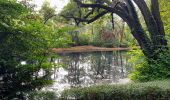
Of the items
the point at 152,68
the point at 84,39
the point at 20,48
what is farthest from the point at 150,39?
the point at 84,39

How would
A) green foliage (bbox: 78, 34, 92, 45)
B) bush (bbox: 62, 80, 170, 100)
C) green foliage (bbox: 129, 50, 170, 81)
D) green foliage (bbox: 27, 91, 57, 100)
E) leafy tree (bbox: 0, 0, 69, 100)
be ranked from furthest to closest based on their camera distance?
green foliage (bbox: 78, 34, 92, 45) < green foliage (bbox: 129, 50, 170, 81) < leafy tree (bbox: 0, 0, 69, 100) < green foliage (bbox: 27, 91, 57, 100) < bush (bbox: 62, 80, 170, 100)

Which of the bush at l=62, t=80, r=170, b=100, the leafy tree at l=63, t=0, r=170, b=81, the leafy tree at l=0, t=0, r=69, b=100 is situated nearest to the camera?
the bush at l=62, t=80, r=170, b=100

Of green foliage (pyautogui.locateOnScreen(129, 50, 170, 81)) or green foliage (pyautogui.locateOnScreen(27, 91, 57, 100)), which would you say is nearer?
green foliage (pyautogui.locateOnScreen(27, 91, 57, 100))

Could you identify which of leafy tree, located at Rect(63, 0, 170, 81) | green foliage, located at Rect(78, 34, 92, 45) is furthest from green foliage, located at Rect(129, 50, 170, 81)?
green foliage, located at Rect(78, 34, 92, 45)

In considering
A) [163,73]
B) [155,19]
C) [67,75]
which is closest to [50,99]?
[163,73]

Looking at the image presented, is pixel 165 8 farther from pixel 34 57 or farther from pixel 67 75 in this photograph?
pixel 34 57

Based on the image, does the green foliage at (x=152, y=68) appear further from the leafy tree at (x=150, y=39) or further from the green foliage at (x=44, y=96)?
the green foliage at (x=44, y=96)

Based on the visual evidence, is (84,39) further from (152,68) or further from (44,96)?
(44,96)

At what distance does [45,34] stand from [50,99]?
2.07 meters

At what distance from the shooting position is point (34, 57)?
31.4ft

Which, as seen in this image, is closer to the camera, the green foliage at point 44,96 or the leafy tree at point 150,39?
the green foliage at point 44,96

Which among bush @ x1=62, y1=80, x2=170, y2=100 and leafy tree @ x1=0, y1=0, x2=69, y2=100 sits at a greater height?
leafy tree @ x1=0, y1=0, x2=69, y2=100

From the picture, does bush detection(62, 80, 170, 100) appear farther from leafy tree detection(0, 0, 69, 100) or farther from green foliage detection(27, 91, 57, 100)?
leafy tree detection(0, 0, 69, 100)

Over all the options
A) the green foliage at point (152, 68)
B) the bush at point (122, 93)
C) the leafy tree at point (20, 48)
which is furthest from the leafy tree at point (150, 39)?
the leafy tree at point (20, 48)
